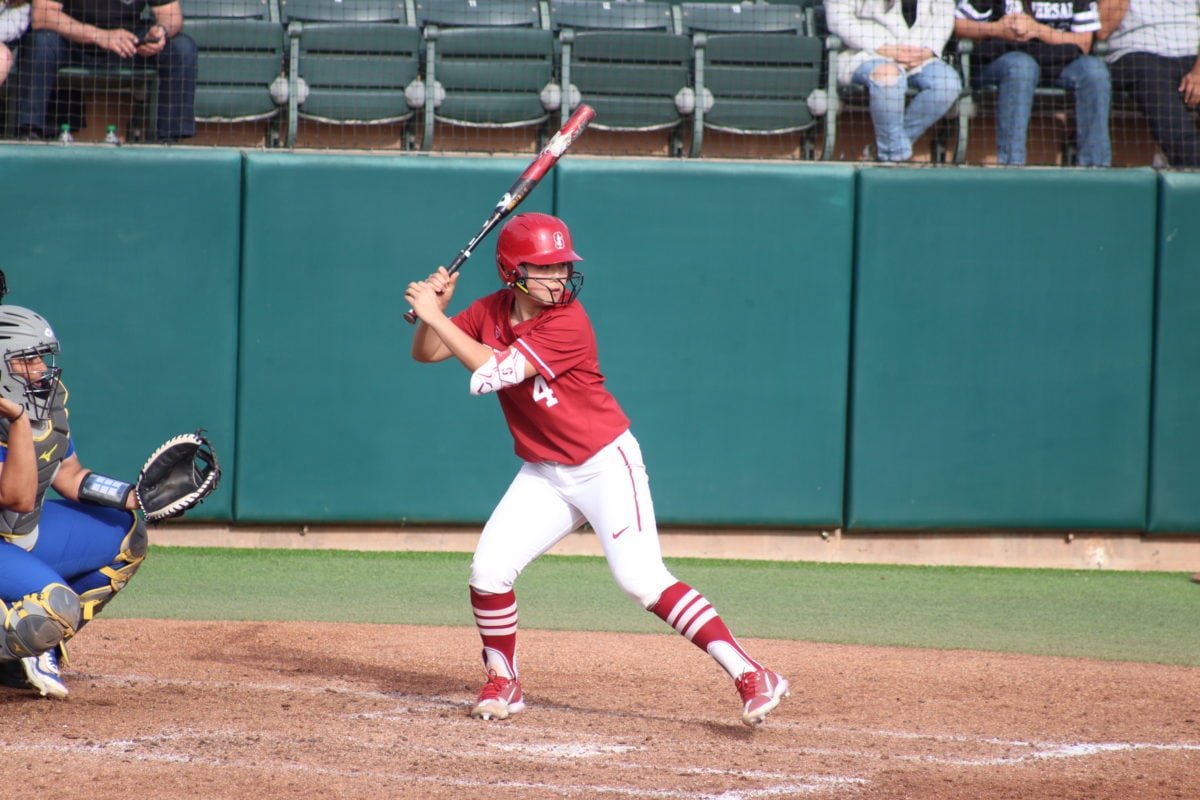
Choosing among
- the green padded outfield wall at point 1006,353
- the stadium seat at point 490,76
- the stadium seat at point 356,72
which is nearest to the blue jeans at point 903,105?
the green padded outfield wall at point 1006,353

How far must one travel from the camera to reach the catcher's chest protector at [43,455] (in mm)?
4398

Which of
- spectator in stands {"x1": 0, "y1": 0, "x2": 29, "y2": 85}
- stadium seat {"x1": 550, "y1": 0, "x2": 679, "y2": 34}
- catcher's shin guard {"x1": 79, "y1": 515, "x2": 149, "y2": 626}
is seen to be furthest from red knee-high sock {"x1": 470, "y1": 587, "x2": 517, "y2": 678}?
stadium seat {"x1": 550, "y1": 0, "x2": 679, "y2": 34}

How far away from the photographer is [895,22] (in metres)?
8.66

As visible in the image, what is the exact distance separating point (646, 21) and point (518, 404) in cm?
551

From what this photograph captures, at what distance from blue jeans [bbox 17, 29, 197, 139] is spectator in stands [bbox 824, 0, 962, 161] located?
4.18m

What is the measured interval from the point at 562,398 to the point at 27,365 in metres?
1.77

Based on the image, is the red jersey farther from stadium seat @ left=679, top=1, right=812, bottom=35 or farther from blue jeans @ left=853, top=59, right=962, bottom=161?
stadium seat @ left=679, top=1, right=812, bottom=35

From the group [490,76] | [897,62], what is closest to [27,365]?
[490,76]

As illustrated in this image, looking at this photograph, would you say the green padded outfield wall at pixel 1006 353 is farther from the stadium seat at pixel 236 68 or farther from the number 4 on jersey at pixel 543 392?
the number 4 on jersey at pixel 543 392

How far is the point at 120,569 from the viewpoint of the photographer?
15.6 feet

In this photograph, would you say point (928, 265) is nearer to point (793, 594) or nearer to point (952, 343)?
point (952, 343)

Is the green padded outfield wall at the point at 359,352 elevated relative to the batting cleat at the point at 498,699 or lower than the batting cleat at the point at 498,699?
elevated

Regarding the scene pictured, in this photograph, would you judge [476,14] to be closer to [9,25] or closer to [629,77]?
[629,77]

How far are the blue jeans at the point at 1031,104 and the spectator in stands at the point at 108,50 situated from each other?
16.9 feet
